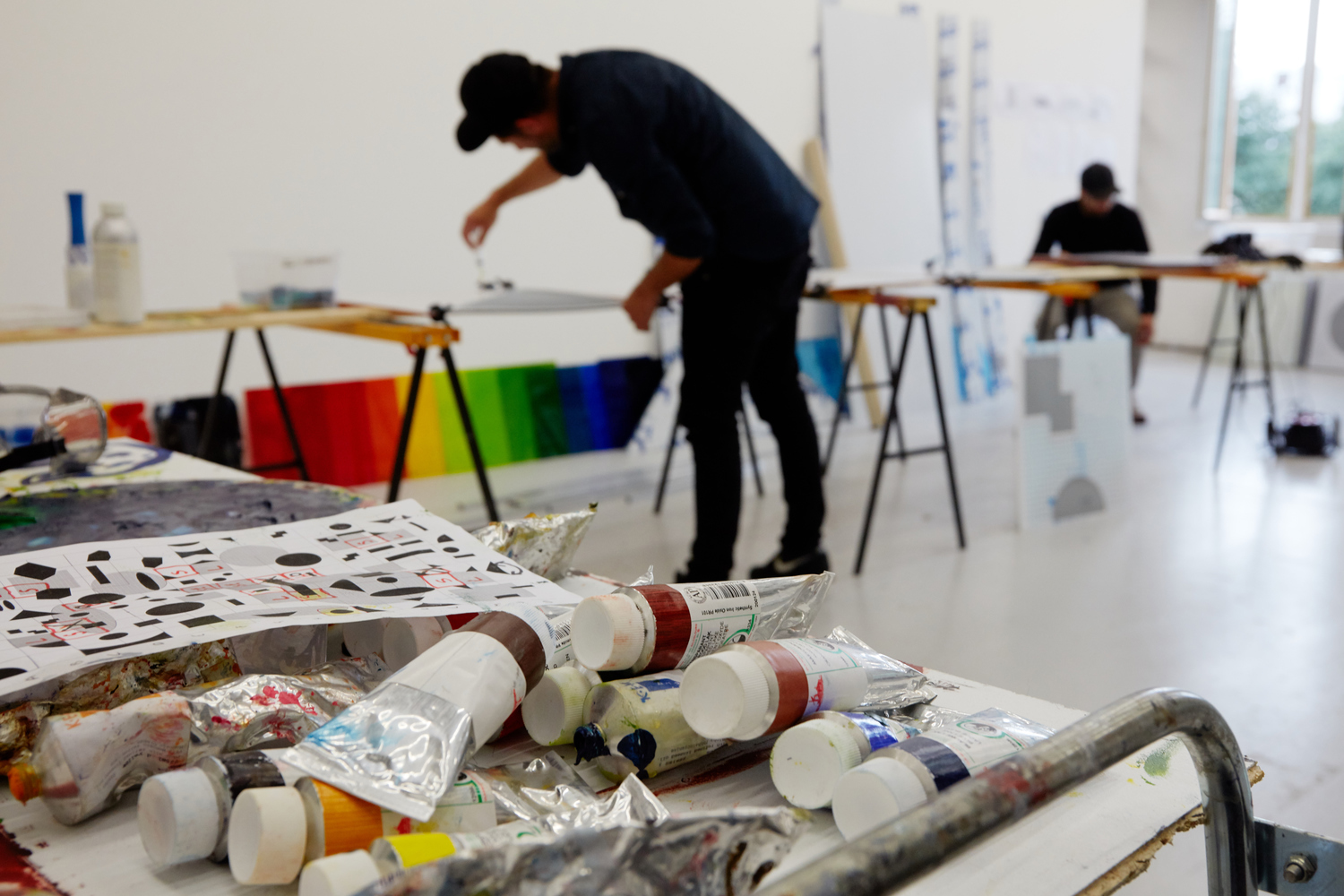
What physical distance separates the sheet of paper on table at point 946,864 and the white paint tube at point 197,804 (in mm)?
22

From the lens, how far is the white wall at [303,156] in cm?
287

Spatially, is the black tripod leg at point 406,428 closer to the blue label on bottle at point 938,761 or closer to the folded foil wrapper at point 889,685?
the folded foil wrapper at point 889,685

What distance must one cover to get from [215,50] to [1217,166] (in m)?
7.32

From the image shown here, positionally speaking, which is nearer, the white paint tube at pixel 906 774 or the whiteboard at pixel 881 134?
the white paint tube at pixel 906 774

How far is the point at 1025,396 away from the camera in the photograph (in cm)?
330

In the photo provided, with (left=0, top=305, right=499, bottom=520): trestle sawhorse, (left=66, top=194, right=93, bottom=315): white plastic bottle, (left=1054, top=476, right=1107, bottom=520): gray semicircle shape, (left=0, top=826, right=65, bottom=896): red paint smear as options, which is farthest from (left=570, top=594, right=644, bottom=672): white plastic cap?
(left=1054, top=476, right=1107, bottom=520): gray semicircle shape

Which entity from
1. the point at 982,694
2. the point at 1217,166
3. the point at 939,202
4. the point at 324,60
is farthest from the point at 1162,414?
the point at 982,694

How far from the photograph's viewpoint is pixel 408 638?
2.50 feet

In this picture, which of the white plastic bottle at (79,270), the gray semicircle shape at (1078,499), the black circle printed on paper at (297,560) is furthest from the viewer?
the gray semicircle shape at (1078,499)

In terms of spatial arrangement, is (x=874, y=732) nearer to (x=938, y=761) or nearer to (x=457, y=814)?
(x=938, y=761)

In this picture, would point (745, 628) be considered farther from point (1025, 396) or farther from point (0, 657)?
point (1025, 396)

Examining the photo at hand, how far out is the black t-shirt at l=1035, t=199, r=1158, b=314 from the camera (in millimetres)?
4859

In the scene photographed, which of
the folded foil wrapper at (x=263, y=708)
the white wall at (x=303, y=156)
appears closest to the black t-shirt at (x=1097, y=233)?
the white wall at (x=303, y=156)

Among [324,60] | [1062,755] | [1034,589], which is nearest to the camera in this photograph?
[1062,755]
